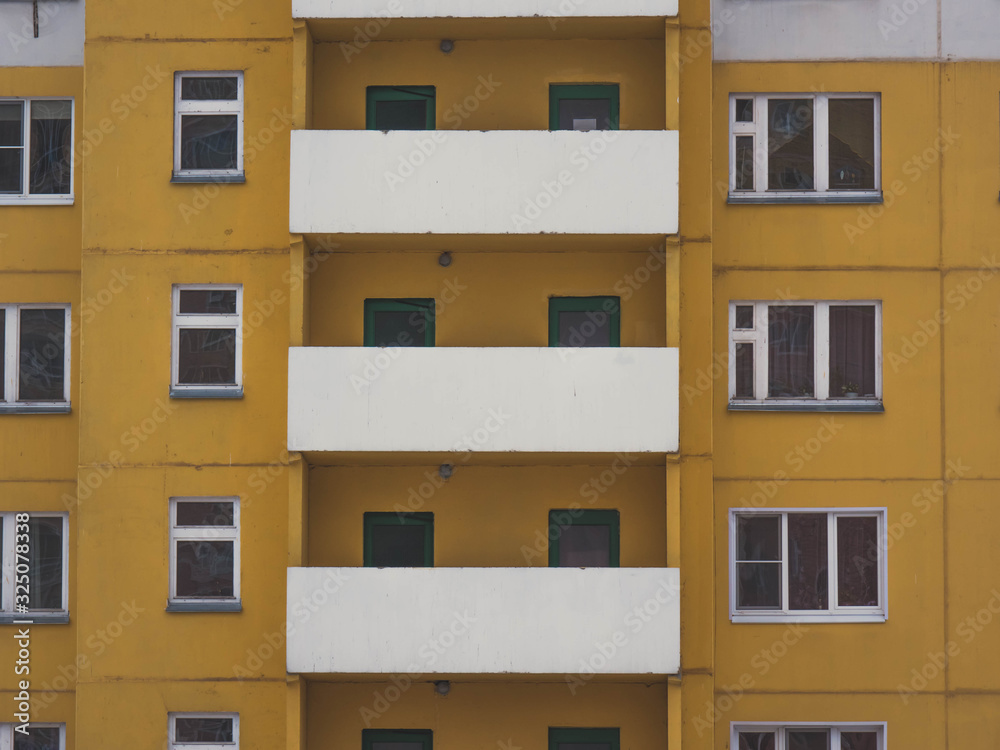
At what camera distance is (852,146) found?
16234 millimetres

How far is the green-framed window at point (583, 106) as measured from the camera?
15.9 meters

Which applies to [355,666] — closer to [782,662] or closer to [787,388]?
[782,662]

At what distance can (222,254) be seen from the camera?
611 inches

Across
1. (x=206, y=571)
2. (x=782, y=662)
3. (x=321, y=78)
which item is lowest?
(x=782, y=662)

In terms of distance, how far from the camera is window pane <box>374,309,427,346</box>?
51.8ft

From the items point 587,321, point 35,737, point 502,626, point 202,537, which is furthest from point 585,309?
point 35,737

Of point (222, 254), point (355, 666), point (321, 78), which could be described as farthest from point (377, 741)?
point (321, 78)

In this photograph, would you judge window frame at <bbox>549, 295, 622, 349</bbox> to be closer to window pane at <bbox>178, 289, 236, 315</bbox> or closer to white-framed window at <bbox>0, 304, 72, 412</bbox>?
window pane at <bbox>178, 289, 236, 315</bbox>

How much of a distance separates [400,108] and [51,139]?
5355mm

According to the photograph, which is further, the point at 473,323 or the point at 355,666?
the point at 473,323

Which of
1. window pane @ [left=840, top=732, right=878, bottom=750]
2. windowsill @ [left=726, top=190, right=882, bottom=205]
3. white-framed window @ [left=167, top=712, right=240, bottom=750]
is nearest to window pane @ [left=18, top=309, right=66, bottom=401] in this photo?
white-framed window @ [left=167, top=712, right=240, bottom=750]

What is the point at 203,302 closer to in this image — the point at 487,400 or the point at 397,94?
the point at 397,94

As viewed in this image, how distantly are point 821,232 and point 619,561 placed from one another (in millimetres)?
5538

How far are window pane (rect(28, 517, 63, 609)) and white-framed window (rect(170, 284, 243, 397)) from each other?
3063 mm
